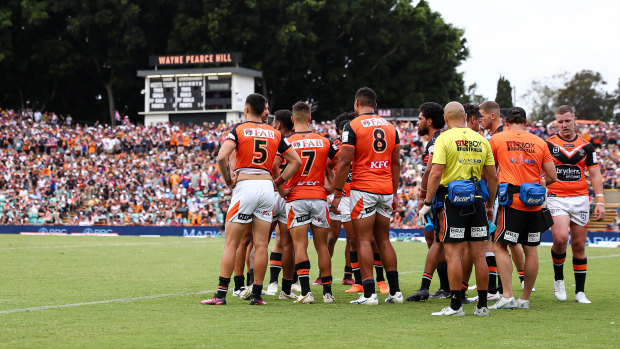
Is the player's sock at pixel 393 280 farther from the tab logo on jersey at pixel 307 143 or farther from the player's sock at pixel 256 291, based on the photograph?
the tab logo on jersey at pixel 307 143

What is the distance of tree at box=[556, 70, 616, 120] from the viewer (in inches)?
2968

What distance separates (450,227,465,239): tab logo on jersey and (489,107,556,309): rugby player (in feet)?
3.68

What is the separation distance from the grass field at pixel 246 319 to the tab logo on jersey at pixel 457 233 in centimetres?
89

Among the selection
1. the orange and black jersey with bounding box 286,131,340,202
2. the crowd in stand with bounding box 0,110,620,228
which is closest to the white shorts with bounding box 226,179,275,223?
the orange and black jersey with bounding box 286,131,340,202

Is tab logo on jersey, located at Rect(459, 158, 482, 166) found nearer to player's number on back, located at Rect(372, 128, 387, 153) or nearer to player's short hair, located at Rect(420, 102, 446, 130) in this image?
player's number on back, located at Rect(372, 128, 387, 153)

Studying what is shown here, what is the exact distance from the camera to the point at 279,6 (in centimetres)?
5797

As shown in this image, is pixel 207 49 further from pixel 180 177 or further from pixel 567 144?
pixel 567 144

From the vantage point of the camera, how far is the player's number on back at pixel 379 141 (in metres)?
9.59

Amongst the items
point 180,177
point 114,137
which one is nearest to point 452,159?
point 180,177

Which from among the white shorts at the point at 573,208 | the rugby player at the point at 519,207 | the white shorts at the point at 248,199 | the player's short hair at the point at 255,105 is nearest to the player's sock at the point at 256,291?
the white shorts at the point at 248,199

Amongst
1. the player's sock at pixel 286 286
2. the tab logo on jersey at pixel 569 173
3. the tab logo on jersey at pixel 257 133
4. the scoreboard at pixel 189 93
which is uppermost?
the scoreboard at pixel 189 93

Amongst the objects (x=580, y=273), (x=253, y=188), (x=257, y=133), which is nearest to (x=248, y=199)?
(x=253, y=188)

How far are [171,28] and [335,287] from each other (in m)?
53.8

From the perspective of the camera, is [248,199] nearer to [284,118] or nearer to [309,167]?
[309,167]
